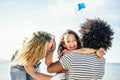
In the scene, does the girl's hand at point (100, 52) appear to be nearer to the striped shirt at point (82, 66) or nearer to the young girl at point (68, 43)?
the striped shirt at point (82, 66)

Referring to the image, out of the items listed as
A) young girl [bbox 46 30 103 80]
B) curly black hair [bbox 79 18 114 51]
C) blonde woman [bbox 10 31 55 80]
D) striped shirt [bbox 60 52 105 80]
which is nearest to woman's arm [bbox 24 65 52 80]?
blonde woman [bbox 10 31 55 80]

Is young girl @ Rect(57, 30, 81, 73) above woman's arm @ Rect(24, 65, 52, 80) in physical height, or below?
above

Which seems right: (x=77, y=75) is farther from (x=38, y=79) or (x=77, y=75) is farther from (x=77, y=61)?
(x=38, y=79)

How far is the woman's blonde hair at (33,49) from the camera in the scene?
3.01 m

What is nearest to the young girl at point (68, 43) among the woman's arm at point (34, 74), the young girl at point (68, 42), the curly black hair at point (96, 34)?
the young girl at point (68, 42)

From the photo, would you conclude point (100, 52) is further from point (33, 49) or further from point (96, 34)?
point (33, 49)

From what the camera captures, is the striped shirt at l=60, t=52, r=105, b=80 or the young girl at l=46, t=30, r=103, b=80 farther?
the young girl at l=46, t=30, r=103, b=80

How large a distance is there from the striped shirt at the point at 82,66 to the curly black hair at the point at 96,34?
0.10 metres

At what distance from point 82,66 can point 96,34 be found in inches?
10.8

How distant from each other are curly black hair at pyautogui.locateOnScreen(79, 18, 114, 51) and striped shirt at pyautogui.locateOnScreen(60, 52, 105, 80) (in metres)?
0.10

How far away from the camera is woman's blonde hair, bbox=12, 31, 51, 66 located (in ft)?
9.89

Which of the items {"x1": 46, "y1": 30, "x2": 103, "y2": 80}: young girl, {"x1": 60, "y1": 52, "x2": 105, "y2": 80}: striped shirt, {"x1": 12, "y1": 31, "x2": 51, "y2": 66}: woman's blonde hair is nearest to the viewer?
{"x1": 60, "y1": 52, "x2": 105, "y2": 80}: striped shirt

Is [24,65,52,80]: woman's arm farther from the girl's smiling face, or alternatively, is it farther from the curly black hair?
the curly black hair

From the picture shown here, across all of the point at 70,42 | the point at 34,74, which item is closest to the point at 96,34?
the point at 70,42
